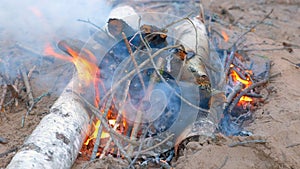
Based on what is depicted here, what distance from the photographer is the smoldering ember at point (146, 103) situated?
3.18 m

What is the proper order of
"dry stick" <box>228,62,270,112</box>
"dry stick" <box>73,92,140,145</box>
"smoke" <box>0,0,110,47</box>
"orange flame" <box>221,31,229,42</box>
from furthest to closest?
"orange flame" <box>221,31,229,42</box>, "smoke" <box>0,0,110,47</box>, "dry stick" <box>228,62,270,112</box>, "dry stick" <box>73,92,140,145</box>

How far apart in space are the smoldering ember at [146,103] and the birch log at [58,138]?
10mm

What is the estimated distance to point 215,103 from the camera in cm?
385

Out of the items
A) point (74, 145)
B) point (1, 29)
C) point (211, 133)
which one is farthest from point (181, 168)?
point (1, 29)

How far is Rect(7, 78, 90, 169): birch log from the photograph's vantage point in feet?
9.25

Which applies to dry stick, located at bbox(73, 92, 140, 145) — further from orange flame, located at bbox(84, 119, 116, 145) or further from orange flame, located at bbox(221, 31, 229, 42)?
orange flame, located at bbox(221, 31, 229, 42)

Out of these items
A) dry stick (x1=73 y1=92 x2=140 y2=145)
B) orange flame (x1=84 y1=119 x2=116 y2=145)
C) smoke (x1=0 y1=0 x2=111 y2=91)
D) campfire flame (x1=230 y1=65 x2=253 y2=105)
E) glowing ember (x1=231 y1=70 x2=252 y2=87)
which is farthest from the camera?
smoke (x1=0 y1=0 x2=111 y2=91)

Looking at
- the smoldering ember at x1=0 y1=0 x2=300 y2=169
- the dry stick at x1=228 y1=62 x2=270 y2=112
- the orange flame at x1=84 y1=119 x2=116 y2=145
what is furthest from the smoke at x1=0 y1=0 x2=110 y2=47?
the dry stick at x1=228 y1=62 x2=270 y2=112

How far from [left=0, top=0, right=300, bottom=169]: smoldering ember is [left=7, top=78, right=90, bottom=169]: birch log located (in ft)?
0.03

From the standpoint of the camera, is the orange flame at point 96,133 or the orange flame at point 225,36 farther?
the orange flame at point 225,36

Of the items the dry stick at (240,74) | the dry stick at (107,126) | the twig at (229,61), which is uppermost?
the dry stick at (107,126)

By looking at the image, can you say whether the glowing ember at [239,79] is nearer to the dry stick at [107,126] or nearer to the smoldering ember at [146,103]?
the smoldering ember at [146,103]

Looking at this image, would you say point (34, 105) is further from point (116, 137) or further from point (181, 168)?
point (181, 168)

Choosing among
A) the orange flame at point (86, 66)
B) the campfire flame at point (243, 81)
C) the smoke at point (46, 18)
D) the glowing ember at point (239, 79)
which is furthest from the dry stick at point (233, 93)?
the smoke at point (46, 18)
